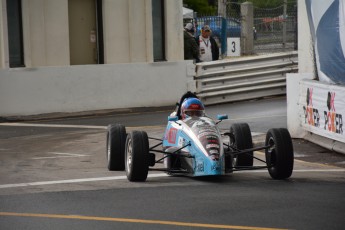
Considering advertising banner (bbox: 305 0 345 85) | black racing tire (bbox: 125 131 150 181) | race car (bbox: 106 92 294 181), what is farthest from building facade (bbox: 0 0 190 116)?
black racing tire (bbox: 125 131 150 181)

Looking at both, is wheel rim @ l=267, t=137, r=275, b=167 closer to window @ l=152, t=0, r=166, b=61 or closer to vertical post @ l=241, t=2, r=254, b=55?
window @ l=152, t=0, r=166, b=61

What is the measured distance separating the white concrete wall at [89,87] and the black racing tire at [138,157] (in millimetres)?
10904

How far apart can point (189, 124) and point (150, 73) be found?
41.0ft

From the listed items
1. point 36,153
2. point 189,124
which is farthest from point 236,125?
point 36,153

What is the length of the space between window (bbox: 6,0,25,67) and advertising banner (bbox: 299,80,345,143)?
839 centimetres

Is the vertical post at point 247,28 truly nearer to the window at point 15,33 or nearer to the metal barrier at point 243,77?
the metal barrier at point 243,77


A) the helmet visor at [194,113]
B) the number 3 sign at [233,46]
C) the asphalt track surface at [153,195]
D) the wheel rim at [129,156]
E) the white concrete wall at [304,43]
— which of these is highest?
the white concrete wall at [304,43]

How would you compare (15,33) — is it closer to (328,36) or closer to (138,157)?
(328,36)

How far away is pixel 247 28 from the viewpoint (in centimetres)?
3409

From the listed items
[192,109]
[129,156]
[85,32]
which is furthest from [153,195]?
[85,32]

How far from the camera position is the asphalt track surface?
10117mm

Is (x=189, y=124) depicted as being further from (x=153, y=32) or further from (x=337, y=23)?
(x=153, y=32)

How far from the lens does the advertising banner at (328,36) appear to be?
1716 centimetres

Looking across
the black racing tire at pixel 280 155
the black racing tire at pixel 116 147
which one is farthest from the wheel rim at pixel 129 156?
the black racing tire at pixel 280 155
